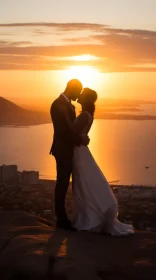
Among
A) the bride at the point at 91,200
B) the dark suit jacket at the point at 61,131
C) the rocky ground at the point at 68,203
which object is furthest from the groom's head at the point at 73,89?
the rocky ground at the point at 68,203

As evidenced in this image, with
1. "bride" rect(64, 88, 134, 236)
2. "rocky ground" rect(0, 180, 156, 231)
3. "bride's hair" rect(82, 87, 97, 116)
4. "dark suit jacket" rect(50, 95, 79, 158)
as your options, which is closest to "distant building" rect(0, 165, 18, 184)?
"rocky ground" rect(0, 180, 156, 231)

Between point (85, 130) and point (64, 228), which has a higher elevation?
point (85, 130)

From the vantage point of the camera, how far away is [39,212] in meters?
27.0

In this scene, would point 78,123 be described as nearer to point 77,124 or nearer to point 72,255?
point 77,124

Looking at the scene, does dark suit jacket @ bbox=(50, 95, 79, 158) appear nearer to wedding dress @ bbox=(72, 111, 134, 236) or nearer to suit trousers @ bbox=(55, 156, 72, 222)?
suit trousers @ bbox=(55, 156, 72, 222)

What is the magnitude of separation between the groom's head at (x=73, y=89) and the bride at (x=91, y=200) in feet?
1.44

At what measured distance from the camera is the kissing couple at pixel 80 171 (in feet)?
26.0

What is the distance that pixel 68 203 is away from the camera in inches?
797

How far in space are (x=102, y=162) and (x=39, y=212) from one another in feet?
122

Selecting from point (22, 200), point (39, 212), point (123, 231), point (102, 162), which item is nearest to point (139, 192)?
point (22, 200)

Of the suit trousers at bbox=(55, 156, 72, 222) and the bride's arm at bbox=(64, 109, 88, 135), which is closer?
the bride's arm at bbox=(64, 109, 88, 135)

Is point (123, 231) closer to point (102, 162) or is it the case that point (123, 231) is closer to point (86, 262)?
point (86, 262)

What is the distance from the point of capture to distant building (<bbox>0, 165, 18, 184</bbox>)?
1932 inches

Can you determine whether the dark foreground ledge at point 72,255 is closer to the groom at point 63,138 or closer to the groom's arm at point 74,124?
the groom at point 63,138
